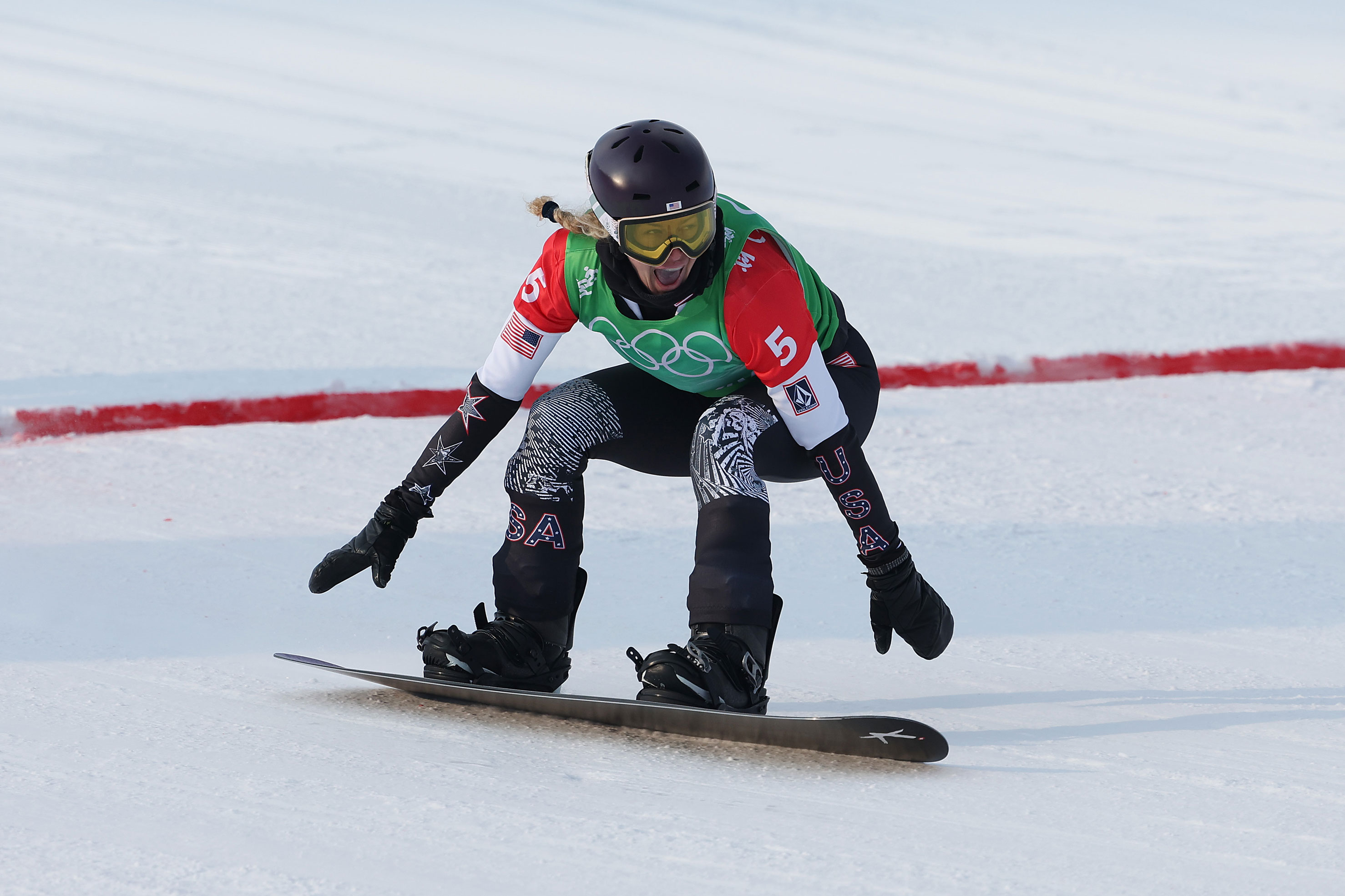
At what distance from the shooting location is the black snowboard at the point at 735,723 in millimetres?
2670

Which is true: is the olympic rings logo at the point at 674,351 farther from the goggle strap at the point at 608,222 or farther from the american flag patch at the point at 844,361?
the american flag patch at the point at 844,361

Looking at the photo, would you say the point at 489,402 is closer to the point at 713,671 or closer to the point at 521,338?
the point at 521,338

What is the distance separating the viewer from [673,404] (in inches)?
123

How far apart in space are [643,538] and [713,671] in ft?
5.46

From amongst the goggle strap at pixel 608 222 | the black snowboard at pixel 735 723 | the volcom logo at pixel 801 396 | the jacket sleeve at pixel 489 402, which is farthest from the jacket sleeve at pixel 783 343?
the black snowboard at pixel 735 723

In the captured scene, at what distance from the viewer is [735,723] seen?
2.75 metres

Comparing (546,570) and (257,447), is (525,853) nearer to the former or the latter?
(546,570)

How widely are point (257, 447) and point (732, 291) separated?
2814 mm

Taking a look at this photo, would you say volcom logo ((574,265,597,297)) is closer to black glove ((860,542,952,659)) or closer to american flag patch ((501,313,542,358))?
american flag patch ((501,313,542,358))

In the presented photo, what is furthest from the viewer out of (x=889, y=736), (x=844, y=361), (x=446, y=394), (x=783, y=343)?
(x=446, y=394)

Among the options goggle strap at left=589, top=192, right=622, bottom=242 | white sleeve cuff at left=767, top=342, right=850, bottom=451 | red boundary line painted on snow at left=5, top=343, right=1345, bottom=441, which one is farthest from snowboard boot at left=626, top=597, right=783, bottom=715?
red boundary line painted on snow at left=5, top=343, right=1345, bottom=441

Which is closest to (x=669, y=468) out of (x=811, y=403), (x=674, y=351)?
(x=674, y=351)

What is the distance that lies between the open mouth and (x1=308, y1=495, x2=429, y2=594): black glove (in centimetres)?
75

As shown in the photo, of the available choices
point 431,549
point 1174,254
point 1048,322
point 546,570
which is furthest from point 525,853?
point 1174,254
